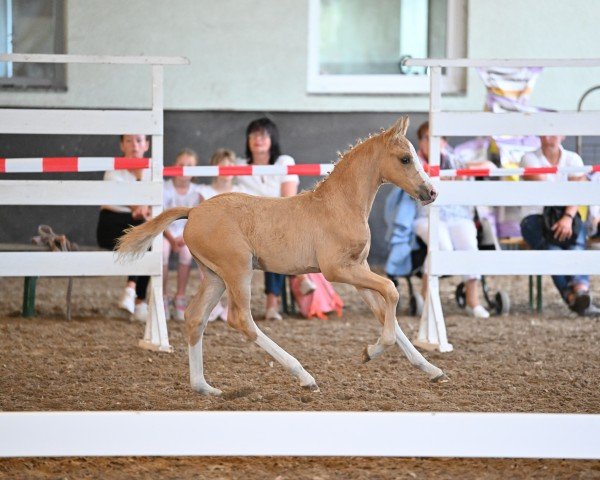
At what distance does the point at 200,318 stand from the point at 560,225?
370 cm

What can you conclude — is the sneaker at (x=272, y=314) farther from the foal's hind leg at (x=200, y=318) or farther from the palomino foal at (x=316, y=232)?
the palomino foal at (x=316, y=232)

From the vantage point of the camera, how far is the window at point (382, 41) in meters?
10.5

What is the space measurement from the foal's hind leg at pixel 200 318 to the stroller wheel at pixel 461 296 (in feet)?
12.0

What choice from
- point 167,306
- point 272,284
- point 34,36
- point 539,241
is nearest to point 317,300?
point 272,284

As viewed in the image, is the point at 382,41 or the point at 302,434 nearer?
the point at 302,434

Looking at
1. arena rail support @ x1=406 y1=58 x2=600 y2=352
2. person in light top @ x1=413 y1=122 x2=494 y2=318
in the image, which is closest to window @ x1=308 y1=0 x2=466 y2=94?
person in light top @ x1=413 y1=122 x2=494 y2=318

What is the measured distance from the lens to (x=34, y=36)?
33.4 ft

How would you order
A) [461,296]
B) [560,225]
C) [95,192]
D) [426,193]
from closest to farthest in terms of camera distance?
[426,193] < [95,192] < [560,225] < [461,296]

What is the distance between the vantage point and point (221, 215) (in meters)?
4.42

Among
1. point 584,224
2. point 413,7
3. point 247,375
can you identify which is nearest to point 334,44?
point 413,7

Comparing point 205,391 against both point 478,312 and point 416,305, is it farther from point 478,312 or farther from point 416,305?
point 478,312

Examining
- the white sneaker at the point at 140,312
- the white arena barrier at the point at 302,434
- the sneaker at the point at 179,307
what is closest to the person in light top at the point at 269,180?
the sneaker at the point at 179,307

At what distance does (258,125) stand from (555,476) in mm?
4313

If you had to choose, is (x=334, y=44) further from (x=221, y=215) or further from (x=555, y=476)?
(x=555, y=476)
